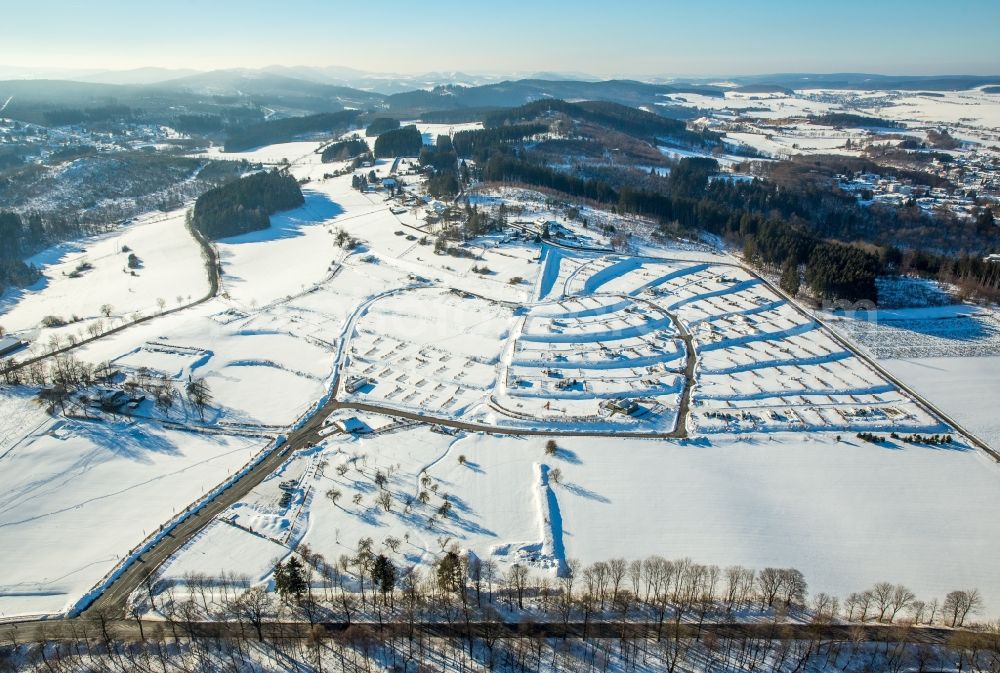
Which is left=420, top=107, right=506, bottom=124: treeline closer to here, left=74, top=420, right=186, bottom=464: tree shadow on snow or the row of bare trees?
left=74, top=420, right=186, bottom=464: tree shadow on snow

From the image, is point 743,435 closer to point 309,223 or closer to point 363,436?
point 363,436

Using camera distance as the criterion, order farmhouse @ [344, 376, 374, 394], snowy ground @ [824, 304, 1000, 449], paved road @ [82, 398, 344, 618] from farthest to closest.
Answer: farmhouse @ [344, 376, 374, 394]
snowy ground @ [824, 304, 1000, 449]
paved road @ [82, 398, 344, 618]

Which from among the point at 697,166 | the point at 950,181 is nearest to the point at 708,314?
the point at 697,166

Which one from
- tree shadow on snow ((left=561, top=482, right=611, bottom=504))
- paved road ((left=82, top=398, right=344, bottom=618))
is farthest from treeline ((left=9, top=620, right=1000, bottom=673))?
tree shadow on snow ((left=561, top=482, right=611, bottom=504))

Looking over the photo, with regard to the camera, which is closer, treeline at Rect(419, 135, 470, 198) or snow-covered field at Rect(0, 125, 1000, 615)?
snow-covered field at Rect(0, 125, 1000, 615)

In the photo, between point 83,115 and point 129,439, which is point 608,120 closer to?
point 83,115
